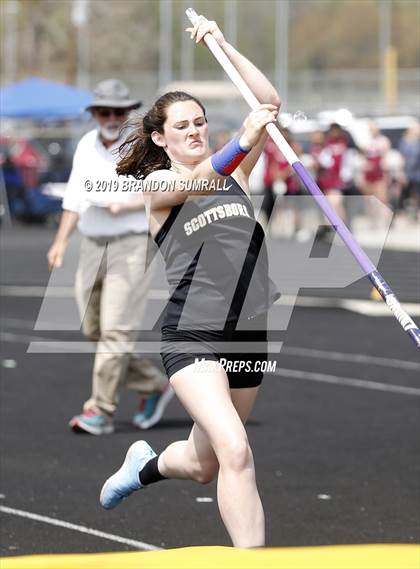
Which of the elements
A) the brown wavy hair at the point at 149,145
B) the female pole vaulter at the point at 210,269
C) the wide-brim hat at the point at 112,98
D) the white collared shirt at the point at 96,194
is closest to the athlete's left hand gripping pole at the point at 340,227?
the female pole vaulter at the point at 210,269

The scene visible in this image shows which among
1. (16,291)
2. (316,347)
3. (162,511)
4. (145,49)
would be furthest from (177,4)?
(162,511)

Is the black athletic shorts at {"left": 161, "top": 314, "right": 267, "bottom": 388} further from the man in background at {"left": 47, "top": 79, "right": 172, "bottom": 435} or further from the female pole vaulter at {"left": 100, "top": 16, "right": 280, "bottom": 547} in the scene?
the man in background at {"left": 47, "top": 79, "right": 172, "bottom": 435}

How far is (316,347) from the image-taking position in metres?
14.0

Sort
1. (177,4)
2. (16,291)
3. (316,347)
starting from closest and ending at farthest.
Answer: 1. (316,347)
2. (16,291)
3. (177,4)

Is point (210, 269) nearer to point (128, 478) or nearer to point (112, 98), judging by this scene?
point (128, 478)

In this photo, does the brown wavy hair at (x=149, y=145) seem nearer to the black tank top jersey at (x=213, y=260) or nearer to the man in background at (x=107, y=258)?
the black tank top jersey at (x=213, y=260)

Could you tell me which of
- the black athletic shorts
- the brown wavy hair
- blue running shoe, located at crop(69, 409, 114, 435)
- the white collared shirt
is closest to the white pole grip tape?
the brown wavy hair

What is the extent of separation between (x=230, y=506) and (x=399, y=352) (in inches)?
330

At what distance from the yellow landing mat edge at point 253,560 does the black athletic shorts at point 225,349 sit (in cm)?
194

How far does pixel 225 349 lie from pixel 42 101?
88.5 ft

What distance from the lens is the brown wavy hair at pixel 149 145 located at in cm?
602

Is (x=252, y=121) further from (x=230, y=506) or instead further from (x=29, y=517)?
(x=29, y=517)

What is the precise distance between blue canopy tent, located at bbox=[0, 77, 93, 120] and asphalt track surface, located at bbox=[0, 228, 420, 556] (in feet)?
57.1

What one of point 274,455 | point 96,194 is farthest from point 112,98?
point 274,455
